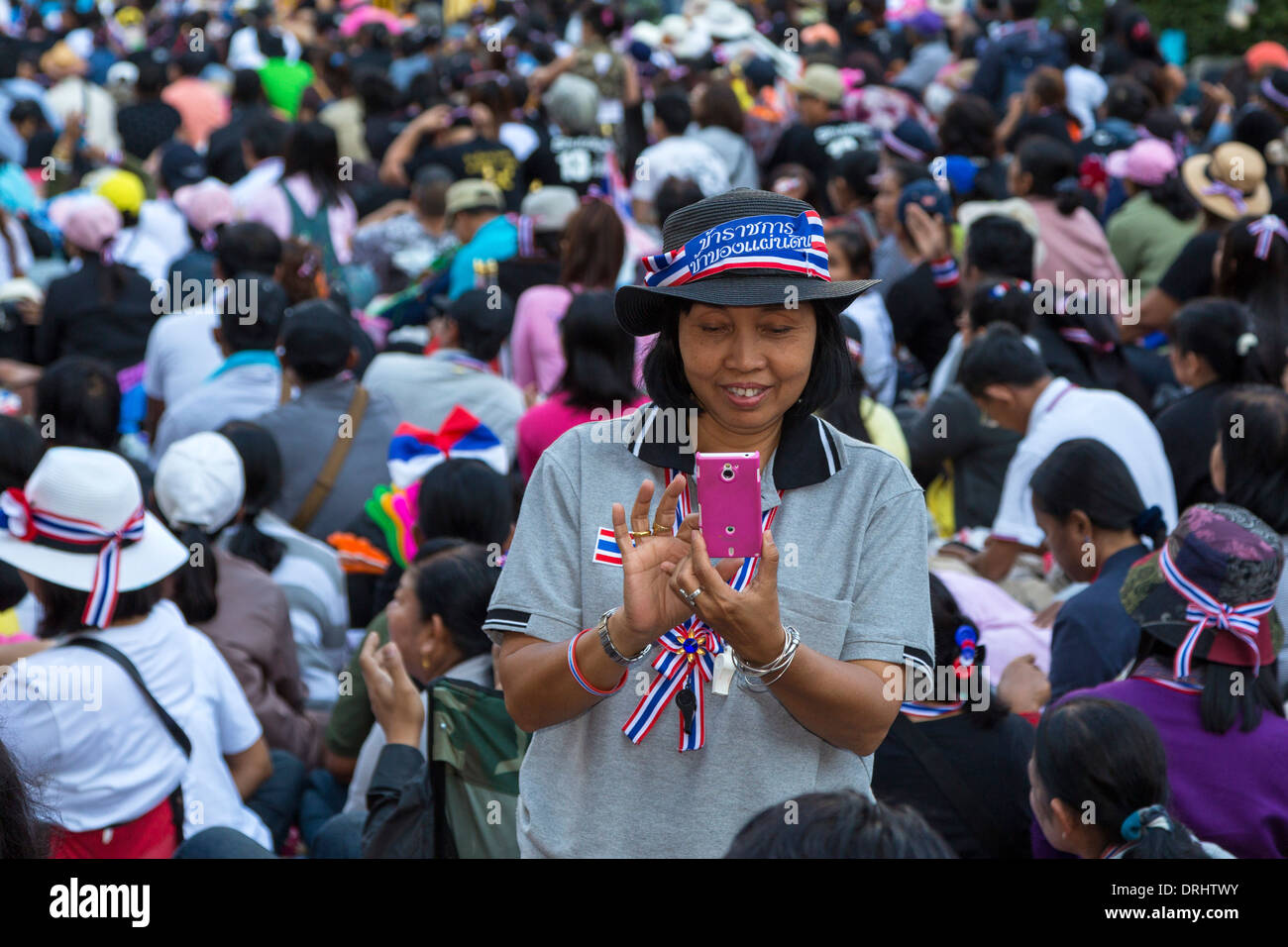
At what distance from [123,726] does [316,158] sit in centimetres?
523

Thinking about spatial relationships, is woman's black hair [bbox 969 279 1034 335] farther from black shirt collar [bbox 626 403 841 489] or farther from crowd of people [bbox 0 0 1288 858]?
black shirt collar [bbox 626 403 841 489]

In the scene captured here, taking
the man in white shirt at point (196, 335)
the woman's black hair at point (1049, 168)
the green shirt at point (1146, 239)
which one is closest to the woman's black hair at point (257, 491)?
the man in white shirt at point (196, 335)

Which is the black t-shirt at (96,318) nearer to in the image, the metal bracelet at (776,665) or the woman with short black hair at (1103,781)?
the woman with short black hair at (1103,781)

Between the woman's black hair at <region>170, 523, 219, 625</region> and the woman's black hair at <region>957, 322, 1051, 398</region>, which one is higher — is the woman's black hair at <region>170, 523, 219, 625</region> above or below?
below

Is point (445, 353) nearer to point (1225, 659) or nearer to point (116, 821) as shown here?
point (116, 821)

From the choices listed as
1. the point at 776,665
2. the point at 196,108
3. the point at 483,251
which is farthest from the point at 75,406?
the point at 196,108

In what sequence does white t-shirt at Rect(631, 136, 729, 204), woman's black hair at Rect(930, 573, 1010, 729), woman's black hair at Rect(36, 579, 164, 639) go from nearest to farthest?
woman's black hair at Rect(930, 573, 1010, 729), woman's black hair at Rect(36, 579, 164, 639), white t-shirt at Rect(631, 136, 729, 204)

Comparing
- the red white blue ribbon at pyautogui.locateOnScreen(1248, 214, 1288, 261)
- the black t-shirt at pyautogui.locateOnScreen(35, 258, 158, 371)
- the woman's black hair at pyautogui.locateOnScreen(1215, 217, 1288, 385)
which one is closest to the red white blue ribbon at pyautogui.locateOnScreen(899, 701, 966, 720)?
the woman's black hair at pyautogui.locateOnScreen(1215, 217, 1288, 385)

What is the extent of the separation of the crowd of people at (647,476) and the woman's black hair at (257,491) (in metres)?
Result: 0.02

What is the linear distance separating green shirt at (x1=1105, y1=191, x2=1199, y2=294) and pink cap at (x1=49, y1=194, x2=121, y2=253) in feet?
15.7

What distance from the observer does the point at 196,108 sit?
37.3ft

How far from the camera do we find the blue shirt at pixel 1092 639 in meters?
3.66

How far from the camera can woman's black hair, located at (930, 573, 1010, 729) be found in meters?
3.21

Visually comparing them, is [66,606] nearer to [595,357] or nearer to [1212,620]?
[595,357]
